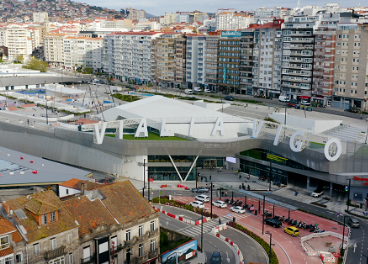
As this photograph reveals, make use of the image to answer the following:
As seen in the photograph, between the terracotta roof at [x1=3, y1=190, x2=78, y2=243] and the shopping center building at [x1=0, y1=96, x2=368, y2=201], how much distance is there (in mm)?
29531

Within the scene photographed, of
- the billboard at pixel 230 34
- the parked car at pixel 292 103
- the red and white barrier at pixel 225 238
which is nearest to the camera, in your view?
the red and white barrier at pixel 225 238

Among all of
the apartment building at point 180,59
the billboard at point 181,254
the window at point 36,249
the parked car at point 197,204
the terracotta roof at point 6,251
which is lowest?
the parked car at point 197,204

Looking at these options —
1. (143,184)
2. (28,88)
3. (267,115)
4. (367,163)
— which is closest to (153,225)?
(143,184)

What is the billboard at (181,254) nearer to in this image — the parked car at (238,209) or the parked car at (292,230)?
the parked car at (292,230)

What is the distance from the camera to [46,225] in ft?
111

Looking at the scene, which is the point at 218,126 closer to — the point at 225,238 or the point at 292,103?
the point at 225,238

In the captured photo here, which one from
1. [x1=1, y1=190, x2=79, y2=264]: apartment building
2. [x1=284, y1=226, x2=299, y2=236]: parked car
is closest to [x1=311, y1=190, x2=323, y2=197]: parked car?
[x1=284, y1=226, x2=299, y2=236]: parked car

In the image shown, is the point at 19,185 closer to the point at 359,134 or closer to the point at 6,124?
the point at 6,124

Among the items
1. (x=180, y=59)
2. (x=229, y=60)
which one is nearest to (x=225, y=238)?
(x=229, y=60)

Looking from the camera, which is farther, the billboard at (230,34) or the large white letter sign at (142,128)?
the billboard at (230,34)

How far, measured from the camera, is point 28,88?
156750mm

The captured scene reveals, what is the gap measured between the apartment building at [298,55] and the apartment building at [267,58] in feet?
10.9

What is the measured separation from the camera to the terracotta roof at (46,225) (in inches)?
1304

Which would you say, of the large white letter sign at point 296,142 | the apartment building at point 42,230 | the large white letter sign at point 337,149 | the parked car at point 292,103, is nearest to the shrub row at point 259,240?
the large white letter sign at point 337,149
